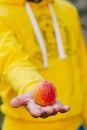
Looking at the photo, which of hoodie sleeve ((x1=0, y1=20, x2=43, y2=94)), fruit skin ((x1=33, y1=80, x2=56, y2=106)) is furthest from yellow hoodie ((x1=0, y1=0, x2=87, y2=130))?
fruit skin ((x1=33, y1=80, x2=56, y2=106))

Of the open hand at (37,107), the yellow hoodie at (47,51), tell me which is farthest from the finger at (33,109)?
the yellow hoodie at (47,51)

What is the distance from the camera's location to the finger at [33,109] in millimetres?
1208

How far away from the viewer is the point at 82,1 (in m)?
4.31

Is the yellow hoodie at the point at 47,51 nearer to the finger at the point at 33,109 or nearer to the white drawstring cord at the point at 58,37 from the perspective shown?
the white drawstring cord at the point at 58,37

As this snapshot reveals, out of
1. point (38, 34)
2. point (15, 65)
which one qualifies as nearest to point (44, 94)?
point (15, 65)

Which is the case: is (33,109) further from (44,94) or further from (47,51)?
(47,51)

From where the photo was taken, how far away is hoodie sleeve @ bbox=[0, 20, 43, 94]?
4.75 feet

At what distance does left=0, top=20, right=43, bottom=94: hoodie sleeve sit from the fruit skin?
0.09 metres

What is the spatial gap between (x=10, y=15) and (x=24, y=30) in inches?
2.8

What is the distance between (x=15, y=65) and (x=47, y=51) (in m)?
0.33

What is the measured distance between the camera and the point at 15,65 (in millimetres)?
1574

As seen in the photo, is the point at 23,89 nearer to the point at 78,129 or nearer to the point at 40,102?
the point at 40,102

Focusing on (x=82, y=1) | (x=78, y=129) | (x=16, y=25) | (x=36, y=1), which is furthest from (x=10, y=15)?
(x=82, y=1)

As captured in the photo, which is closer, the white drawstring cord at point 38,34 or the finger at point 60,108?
the finger at point 60,108
